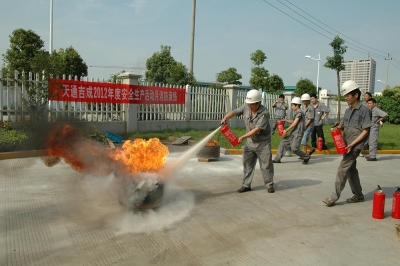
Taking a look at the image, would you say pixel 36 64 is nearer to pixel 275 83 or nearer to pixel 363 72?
pixel 275 83

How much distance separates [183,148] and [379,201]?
6.70 meters

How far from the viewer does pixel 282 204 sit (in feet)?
17.9

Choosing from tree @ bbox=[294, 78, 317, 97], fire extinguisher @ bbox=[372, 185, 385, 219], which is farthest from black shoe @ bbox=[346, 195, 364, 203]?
tree @ bbox=[294, 78, 317, 97]

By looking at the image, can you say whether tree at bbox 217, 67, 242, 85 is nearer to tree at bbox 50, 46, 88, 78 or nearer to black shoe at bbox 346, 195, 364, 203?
tree at bbox 50, 46, 88, 78

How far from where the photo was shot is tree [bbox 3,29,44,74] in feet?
56.7

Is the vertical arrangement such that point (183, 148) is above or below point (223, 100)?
below

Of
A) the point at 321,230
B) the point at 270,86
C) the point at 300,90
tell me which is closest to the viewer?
the point at 321,230

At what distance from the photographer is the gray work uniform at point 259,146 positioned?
586 cm

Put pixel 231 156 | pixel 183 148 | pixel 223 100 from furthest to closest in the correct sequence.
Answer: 1. pixel 223 100
2. pixel 183 148
3. pixel 231 156

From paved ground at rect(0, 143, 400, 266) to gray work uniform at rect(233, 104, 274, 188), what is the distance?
15.1 inches

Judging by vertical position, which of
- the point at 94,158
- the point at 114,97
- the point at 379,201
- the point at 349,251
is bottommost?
the point at 349,251

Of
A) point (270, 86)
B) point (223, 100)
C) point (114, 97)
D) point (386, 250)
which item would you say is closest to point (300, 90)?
point (270, 86)

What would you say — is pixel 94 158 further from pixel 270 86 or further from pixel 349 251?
pixel 270 86

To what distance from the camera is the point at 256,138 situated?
594 centimetres
